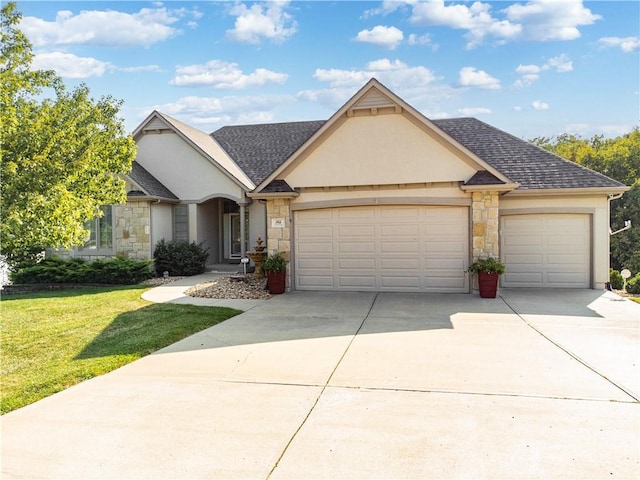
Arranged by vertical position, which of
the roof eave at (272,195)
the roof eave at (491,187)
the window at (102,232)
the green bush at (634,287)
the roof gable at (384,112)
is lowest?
the green bush at (634,287)

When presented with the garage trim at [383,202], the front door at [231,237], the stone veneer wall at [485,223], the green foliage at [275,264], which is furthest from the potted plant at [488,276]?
the front door at [231,237]

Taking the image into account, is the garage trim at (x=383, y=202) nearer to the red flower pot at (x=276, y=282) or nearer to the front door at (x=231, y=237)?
the red flower pot at (x=276, y=282)

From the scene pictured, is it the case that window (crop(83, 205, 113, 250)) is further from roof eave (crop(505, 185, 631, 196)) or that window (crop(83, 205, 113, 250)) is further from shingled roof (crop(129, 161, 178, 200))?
roof eave (crop(505, 185, 631, 196))

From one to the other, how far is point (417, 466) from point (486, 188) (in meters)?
8.96

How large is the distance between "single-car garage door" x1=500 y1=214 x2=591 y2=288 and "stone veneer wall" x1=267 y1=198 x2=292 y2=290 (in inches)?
263

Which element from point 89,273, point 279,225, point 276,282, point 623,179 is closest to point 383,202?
point 279,225

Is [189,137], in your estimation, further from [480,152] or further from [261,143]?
[480,152]

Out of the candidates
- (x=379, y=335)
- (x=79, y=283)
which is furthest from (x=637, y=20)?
(x=79, y=283)

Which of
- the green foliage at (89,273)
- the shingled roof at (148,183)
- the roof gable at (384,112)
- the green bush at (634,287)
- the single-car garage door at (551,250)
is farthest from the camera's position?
the shingled roof at (148,183)

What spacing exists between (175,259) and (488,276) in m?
11.3

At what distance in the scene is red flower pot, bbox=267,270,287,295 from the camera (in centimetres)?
1195

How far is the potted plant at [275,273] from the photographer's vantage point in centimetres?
1188

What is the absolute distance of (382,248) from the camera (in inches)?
476

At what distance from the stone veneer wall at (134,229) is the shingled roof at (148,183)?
537mm
